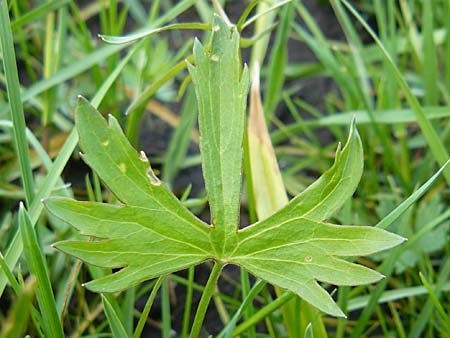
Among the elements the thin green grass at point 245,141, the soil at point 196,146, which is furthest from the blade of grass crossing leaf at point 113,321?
Answer: the soil at point 196,146

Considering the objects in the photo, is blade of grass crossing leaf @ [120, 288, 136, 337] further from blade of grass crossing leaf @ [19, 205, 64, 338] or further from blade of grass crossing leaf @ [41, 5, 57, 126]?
blade of grass crossing leaf @ [41, 5, 57, 126]

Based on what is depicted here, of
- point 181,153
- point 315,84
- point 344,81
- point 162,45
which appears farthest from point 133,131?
point 315,84

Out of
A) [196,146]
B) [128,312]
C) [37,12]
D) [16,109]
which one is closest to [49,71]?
[37,12]

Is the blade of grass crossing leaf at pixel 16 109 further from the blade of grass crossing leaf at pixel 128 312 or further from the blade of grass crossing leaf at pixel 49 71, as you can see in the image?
the blade of grass crossing leaf at pixel 49 71

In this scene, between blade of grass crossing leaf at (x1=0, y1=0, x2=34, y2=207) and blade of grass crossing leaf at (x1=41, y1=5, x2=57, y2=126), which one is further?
blade of grass crossing leaf at (x1=41, y1=5, x2=57, y2=126)

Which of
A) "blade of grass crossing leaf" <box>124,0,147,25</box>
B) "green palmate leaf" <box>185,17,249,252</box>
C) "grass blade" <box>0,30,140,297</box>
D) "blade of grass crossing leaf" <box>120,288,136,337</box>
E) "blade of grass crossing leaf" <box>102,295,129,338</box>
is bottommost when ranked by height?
"blade of grass crossing leaf" <box>120,288,136,337</box>

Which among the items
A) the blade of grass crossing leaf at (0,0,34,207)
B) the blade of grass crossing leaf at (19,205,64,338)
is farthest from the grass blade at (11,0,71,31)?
the blade of grass crossing leaf at (19,205,64,338)

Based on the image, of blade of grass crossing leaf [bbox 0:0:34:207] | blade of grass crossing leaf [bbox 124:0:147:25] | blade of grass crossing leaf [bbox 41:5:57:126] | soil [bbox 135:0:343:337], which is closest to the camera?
blade of grass crossing leaf [bbox 0:0:34:207]
